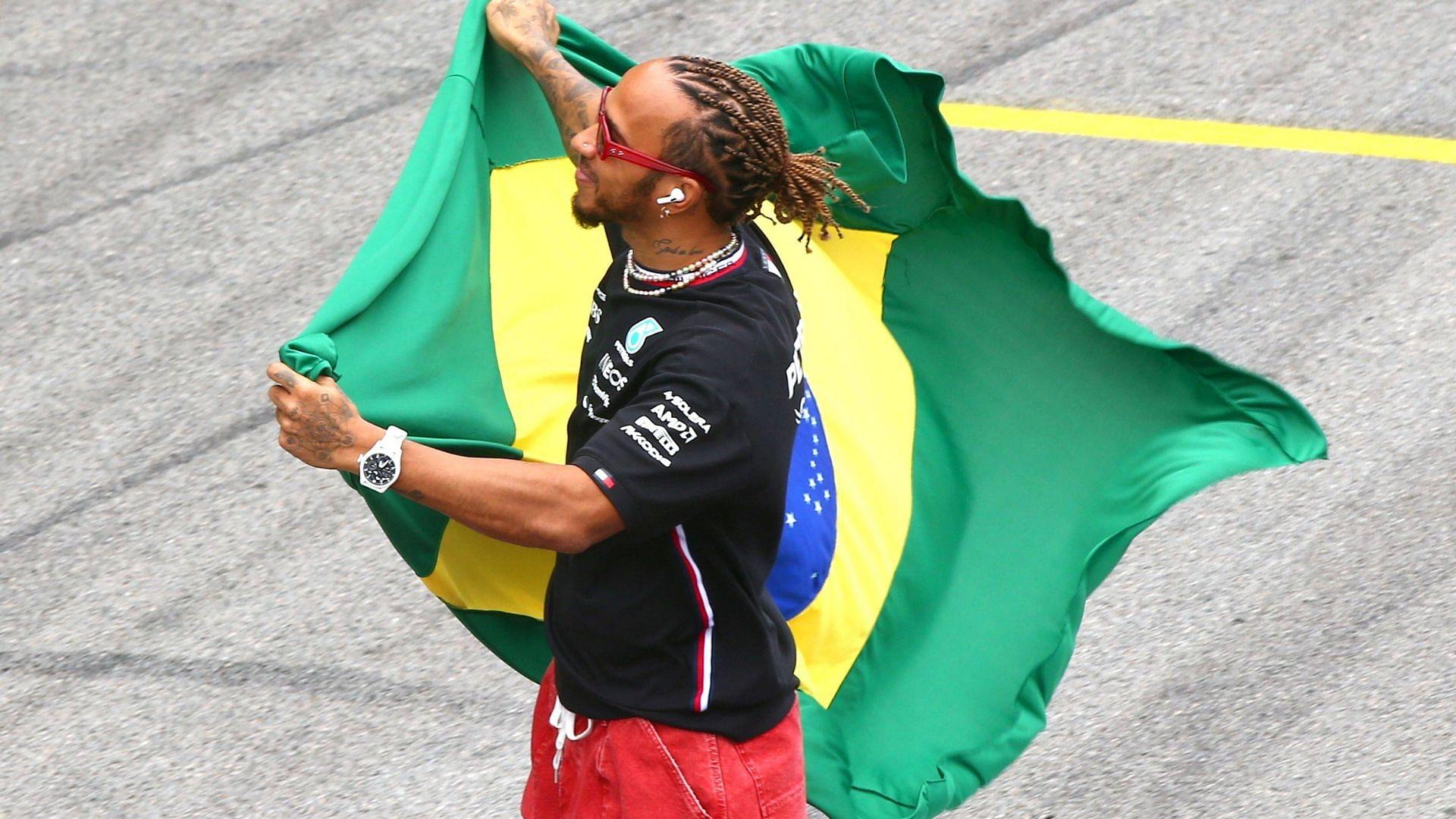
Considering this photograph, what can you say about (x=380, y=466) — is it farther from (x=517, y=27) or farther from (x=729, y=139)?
(x=517, y=27)

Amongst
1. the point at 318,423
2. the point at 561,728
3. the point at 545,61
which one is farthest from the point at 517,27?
the point at 561,728

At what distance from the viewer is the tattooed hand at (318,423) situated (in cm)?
289

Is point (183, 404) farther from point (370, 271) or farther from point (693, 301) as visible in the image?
point (693, 301)

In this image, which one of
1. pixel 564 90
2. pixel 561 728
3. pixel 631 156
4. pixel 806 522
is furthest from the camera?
pixel 564 90

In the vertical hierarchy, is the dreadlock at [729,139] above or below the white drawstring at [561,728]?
above

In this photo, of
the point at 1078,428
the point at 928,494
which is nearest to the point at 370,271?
the point at 928,494

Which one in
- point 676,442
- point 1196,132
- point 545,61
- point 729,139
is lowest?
point 1196,132

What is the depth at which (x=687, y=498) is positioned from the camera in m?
2.96

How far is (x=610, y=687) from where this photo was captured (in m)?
3.29

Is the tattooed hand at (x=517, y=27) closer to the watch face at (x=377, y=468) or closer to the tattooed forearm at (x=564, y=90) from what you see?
the tattooed forearm at (x=564, y=90)

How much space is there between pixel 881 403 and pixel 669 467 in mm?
1506

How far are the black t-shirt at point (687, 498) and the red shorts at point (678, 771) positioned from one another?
0.04 meters

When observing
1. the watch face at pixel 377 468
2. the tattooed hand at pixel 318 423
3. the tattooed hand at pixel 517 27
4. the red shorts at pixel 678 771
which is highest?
the tattooed hand at pixel 517 27

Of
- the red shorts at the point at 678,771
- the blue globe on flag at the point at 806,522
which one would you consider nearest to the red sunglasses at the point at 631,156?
the blue globe on flag at the point at 806,522
